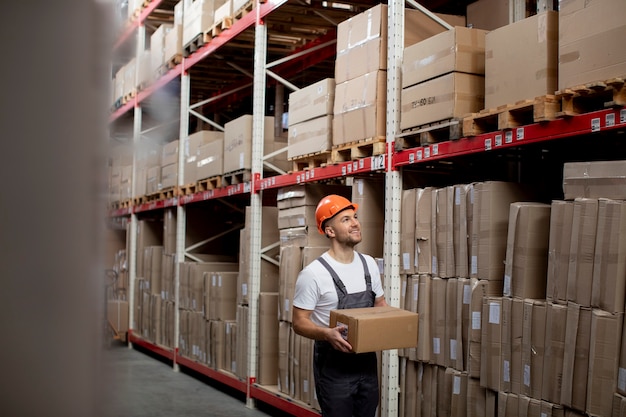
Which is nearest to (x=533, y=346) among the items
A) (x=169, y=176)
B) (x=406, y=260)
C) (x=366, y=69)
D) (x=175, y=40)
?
(x=406, y=260)

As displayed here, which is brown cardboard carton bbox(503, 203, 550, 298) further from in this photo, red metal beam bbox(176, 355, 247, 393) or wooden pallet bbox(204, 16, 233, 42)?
wooden pallet bbox(204, 16, 233, 42)

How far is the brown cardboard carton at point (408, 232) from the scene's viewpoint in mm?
5602

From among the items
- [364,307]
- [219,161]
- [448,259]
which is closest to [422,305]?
[448,259]

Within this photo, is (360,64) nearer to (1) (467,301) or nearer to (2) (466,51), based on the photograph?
(2) (466,51)

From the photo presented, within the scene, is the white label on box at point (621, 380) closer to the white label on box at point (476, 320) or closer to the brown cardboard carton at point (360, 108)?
the white label on box at point (476, 320)

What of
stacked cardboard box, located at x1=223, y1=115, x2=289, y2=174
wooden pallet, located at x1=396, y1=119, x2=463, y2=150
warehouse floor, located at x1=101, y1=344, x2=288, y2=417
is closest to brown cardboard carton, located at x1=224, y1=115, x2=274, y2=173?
stacked cardboard box, located at x1=223, y1=115, x2=289, y2=174

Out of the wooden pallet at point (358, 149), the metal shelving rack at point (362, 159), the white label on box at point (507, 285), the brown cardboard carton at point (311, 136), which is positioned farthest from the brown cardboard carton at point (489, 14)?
the white label on box at point (507, 285)

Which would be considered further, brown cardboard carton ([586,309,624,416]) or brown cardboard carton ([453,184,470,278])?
brown cardboard carton ([453,184,470,278])

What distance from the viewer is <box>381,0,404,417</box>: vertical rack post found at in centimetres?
564

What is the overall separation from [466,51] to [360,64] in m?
1.29

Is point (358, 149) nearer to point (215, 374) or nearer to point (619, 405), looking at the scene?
point (619, 405)

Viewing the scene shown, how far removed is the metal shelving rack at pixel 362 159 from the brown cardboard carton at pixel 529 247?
447 mm

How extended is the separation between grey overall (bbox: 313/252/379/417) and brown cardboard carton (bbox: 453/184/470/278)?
112cm

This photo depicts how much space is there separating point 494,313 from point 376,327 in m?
1.11
